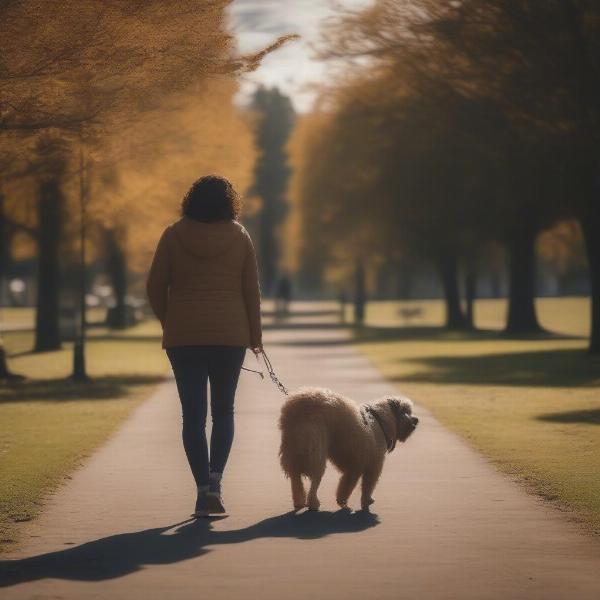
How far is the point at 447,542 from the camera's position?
8578 mm

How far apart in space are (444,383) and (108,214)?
916cm

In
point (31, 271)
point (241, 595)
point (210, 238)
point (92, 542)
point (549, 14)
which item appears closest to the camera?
point (241, 595)

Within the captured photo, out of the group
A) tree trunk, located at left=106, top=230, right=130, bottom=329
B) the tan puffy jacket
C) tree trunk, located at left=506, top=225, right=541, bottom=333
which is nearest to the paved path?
the tan puffy jacket

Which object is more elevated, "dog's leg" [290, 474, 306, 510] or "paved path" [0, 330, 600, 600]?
A: "dog's leg" [290, 474, 306, 510]

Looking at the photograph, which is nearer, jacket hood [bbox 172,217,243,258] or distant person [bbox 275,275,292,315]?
jacket hood [bbox 172,217,243,258]

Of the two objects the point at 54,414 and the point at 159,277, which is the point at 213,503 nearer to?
the point at 159,277

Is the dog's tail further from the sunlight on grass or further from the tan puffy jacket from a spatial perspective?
the sunlight on grass

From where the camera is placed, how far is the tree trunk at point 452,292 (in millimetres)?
52506

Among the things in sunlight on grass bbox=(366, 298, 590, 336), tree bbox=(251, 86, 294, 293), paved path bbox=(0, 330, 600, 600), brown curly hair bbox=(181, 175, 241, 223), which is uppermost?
tree bbox=(251, 86, 294, 293)

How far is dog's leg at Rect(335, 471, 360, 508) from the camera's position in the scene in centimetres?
982

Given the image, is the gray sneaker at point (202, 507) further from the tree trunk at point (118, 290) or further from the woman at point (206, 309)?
the tree trunk at point (118, 290)

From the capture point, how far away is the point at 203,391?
31.5 ft

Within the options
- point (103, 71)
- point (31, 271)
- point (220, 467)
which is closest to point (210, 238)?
point (220, 467)

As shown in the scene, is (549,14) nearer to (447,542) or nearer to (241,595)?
(447,542)
